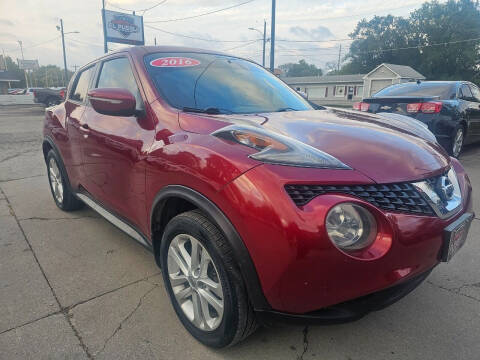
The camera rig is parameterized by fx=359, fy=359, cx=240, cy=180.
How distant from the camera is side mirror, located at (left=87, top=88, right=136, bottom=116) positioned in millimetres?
2279

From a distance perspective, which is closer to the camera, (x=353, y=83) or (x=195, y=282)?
(x=195, y=282)

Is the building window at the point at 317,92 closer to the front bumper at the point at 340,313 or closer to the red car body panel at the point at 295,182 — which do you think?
the red car body panel at the point at 295,182

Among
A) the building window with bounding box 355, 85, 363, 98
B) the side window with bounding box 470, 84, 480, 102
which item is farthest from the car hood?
the building window with bounding box 355, 85, 363, 98

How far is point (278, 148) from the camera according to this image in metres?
1.73

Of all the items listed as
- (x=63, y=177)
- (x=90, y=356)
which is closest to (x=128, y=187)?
(x=90, y=356)

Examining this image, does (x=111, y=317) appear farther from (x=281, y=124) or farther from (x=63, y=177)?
(x=63, y=177)

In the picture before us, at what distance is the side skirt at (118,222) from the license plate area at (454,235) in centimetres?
175

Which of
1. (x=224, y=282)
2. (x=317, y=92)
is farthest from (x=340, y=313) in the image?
(x=317, y=92)

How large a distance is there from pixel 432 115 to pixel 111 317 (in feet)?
20.6

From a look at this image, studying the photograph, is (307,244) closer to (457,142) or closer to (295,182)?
(295,182)

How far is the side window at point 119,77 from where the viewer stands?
2.59 meters

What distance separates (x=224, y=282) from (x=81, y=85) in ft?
9.56

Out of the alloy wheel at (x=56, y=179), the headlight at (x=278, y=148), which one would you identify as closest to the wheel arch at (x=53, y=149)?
the alloy wheel at (x=56, y=179)

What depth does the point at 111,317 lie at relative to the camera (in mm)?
2328
